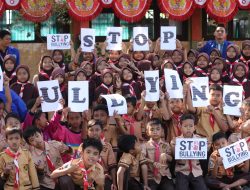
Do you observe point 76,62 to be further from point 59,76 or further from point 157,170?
point 157,170

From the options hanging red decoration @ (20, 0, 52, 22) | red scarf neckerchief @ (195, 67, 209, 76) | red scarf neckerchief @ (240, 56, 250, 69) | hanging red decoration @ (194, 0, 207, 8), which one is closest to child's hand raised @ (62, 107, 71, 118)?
red scarf neckerchief @ (195, 67, 209, 76)

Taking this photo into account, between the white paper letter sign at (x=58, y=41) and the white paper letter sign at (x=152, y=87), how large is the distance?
1968mm

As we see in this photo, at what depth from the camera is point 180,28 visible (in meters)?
13.9

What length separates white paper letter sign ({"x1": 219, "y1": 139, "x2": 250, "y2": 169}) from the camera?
6949mm

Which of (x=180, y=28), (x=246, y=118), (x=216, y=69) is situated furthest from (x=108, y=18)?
(x=246, y=118)

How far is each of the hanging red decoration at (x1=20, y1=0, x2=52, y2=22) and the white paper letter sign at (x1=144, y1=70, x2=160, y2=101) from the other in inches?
166

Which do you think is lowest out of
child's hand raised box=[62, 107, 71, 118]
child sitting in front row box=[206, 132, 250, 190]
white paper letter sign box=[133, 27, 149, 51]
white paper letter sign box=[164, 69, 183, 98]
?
child sitting in front row box=[206, 132, 250, 190]

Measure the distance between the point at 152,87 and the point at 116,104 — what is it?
1.56 feet

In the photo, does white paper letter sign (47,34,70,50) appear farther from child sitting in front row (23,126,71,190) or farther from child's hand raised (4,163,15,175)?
child's hand raised (4,163,15,175)

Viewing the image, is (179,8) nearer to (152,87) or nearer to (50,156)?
(152,87)

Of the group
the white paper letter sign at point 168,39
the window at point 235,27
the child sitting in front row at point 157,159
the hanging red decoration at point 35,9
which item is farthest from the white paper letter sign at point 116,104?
the window at point 235,27

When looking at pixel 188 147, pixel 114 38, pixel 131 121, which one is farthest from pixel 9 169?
pixel 114 38

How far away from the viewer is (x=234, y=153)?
6973 mm

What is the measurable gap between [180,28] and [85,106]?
7027 mm
